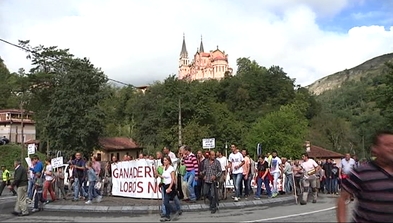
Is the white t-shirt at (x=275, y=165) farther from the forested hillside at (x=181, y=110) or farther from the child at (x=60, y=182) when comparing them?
the forested hillside at (x=181, y=110)

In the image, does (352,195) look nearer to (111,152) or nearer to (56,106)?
(56,106)

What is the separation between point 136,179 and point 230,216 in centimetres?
568

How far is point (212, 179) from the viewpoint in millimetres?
15211

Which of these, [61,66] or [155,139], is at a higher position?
[61,66]

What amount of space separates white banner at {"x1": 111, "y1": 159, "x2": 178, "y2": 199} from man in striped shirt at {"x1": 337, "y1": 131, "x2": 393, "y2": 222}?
13.6 m

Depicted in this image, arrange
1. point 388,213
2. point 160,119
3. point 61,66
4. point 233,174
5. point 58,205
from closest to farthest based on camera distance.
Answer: point 388,213 < point 58,205 < point 233,174 < point 61,66 < point 160,119

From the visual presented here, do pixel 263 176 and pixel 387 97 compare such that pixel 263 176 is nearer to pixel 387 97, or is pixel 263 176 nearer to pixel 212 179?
pixel 212 179

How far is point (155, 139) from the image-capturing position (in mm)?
71625

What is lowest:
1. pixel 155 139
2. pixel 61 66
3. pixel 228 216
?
pixel 228 216

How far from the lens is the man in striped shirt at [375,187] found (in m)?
4.32

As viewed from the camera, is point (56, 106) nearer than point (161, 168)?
No

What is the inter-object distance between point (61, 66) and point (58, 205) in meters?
42.9

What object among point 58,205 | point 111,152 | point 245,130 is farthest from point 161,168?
point 111,152

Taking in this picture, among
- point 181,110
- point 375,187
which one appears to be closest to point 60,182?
point 375,187
